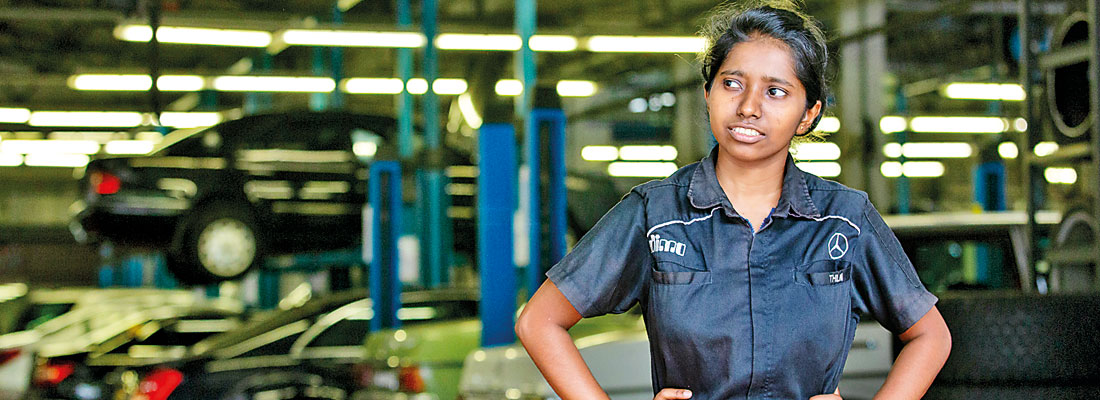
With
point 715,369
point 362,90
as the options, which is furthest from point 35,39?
point 715,369

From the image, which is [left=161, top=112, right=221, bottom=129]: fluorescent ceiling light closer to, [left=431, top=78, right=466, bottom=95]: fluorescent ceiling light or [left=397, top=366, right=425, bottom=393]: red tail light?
[left=431, top=78, right=466, bottom=95]: fluorescent ceiling light

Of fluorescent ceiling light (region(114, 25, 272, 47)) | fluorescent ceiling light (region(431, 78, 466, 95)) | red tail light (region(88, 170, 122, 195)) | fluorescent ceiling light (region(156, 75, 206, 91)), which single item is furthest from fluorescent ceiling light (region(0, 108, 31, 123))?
red tail light (region(88, 170, 122, 195))

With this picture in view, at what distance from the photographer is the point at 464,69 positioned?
61.2 ft

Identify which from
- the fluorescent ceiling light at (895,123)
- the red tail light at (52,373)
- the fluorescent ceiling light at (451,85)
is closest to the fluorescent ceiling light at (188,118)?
the fluorescent ceiling light at (451,85)

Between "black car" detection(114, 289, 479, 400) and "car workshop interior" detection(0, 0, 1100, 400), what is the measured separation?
0.02m

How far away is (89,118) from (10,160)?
772cm

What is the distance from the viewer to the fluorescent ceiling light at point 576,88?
15.6 m

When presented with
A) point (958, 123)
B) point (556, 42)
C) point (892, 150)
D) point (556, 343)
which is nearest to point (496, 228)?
point (556, 343)

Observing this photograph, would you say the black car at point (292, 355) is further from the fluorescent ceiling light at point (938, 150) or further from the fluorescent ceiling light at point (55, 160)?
the fluorescent ceiling light at point (55, 160)

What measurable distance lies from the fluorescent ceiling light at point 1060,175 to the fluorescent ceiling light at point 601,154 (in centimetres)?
1567

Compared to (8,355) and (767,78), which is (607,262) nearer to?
(767,78)

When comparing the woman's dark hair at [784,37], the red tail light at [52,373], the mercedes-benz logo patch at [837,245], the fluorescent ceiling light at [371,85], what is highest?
the fluorescent ceiling light at [371,85]

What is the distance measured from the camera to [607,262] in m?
1.61

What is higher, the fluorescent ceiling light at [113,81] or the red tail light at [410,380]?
the fluorescent ceiling light at [113,81]
